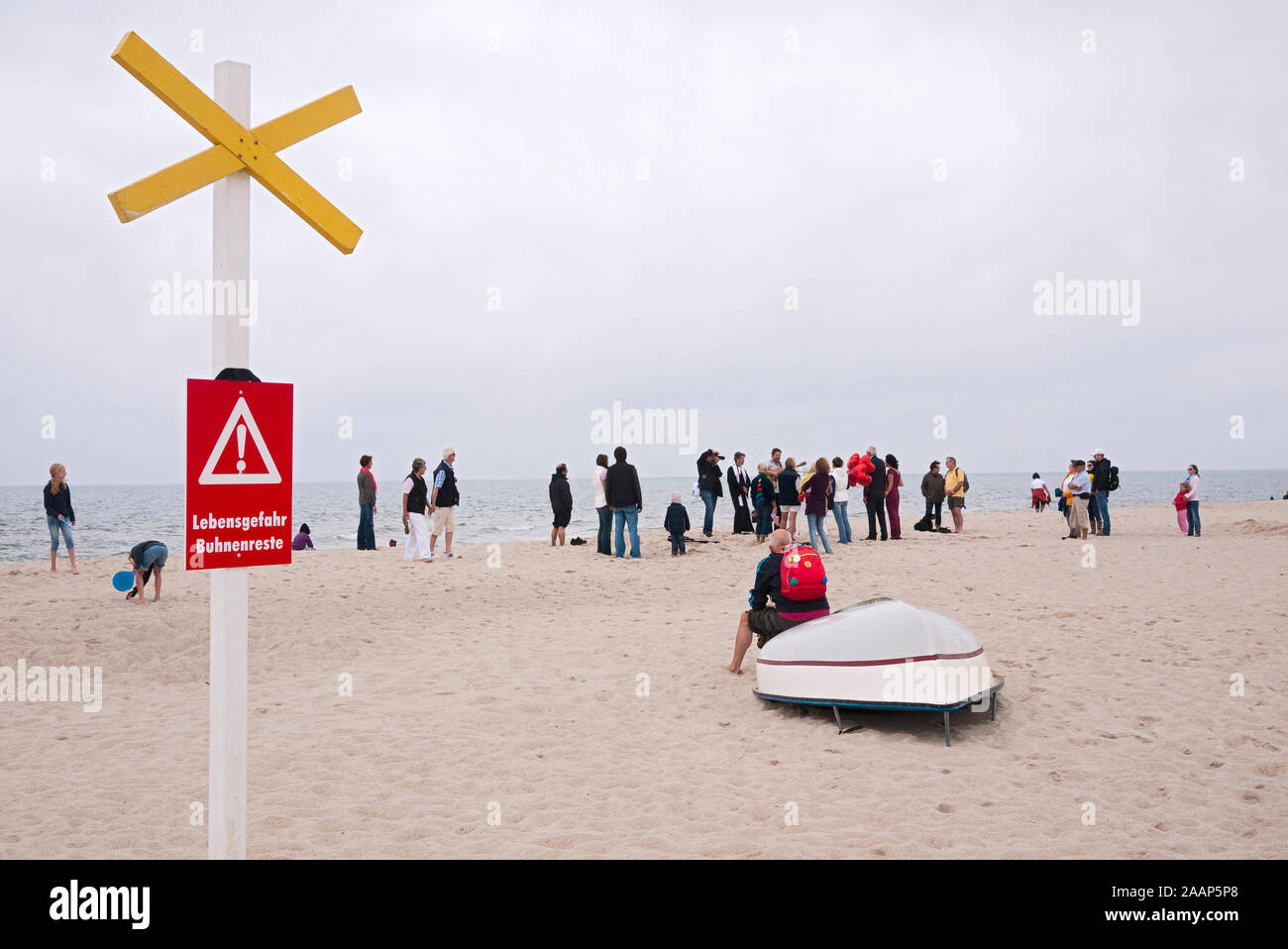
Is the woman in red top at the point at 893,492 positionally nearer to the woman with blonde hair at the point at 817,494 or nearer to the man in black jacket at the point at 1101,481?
the woman with blonde hair at the point at 817,494

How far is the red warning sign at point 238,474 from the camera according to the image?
270 cm

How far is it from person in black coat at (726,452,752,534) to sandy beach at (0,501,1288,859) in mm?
7544

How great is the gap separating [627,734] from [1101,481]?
16.8 meters

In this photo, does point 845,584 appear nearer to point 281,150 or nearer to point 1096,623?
point 1096,623

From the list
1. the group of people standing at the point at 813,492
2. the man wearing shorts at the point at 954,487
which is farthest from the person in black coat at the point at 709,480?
the man wearing shorts at the point at 954,487

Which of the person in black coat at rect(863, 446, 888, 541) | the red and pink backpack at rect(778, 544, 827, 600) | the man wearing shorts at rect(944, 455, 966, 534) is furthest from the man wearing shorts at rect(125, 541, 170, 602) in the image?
the man wearing shorts at rect(944, 455, 966, 534)

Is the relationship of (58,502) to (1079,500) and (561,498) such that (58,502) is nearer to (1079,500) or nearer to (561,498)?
(561,498)

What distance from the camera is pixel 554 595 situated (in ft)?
43.4

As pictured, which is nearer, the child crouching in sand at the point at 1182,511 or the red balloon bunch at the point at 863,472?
the red balloon bunch at the point at 863,472

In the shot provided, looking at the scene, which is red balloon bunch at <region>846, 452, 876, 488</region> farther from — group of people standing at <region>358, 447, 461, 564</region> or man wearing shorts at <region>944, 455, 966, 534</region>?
group of people standing at <region>358, 447, 461, 564</region>

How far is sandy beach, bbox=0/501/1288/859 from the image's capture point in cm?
475

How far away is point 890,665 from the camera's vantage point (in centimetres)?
635

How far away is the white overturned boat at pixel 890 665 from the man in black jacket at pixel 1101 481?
14.5 m
